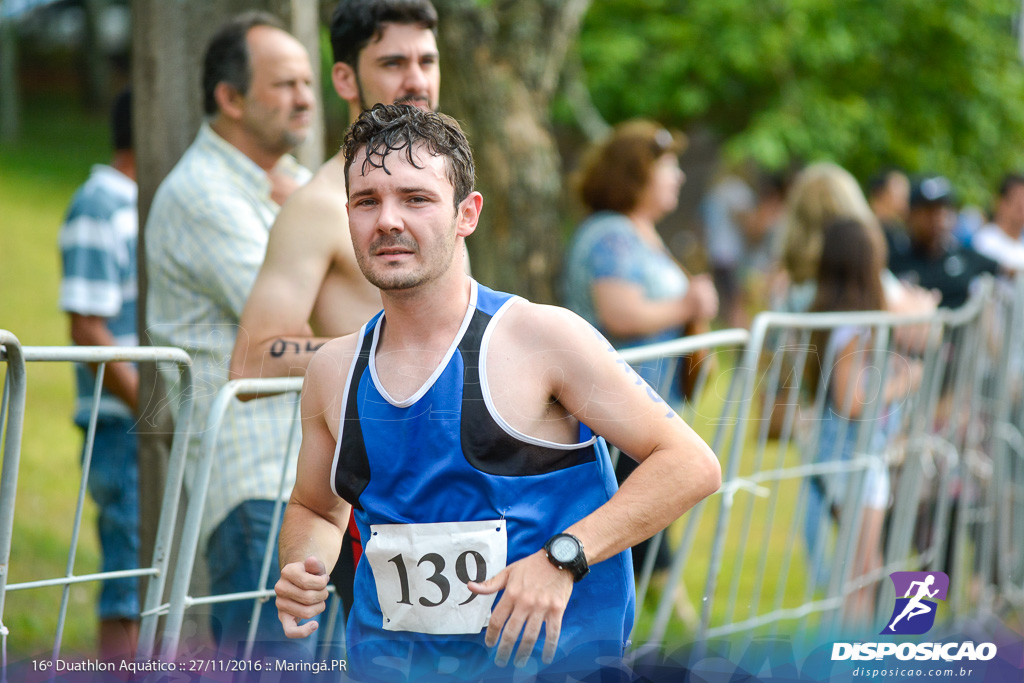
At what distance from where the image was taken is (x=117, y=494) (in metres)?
4.07

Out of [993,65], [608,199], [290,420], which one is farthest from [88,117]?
[290,420]

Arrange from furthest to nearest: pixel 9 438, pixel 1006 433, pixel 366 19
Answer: pixel 1006 433 < pixel 366 19 < pixel 9 438

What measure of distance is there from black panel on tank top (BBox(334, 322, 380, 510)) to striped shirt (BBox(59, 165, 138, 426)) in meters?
2.29

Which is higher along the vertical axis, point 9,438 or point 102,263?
point 102,263

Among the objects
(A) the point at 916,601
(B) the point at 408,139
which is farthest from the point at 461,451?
(A) the point at 916,601

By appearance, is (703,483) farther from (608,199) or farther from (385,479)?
(608,199)

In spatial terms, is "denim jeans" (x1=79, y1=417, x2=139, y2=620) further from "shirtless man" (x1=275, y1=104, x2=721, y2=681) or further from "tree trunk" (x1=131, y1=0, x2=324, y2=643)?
"shirtless man" (x1=275, y1=104, x2=721, y2=681)

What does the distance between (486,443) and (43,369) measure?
988 cm

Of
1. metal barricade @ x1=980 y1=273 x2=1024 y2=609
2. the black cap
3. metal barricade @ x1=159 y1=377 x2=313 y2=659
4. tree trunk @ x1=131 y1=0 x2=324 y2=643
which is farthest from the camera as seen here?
the black cap

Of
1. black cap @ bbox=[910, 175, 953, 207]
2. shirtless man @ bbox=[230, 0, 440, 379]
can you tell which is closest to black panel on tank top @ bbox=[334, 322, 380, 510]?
shirtless man @ bbox=[230, 0, 440, 379]

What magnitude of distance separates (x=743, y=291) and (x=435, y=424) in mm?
13577

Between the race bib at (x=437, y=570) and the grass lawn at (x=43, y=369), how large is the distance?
2.73 ft

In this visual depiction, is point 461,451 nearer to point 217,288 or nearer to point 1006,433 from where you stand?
point 217,288

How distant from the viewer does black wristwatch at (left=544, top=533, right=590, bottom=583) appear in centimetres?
174
